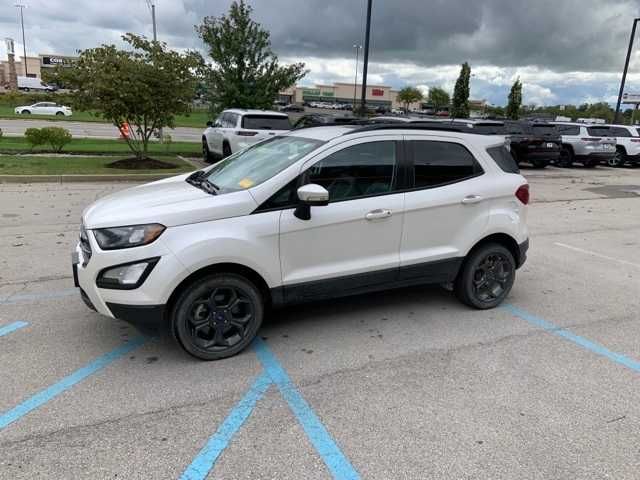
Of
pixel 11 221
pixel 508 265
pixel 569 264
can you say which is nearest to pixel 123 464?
pixel 508 265

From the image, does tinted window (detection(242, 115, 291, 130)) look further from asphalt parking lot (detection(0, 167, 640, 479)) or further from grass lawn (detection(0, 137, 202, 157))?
asphalt parking lot (detection(0, 167, 640, 479))

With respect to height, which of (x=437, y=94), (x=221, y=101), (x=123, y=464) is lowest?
(x=123, y=464)

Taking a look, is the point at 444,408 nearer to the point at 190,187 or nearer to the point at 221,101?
the point at 190,187

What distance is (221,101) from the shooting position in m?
17.3

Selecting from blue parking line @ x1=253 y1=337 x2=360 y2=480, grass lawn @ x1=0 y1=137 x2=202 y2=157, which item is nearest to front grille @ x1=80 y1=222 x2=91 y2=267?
blue parking line @ x1=253 y1=337 x2=360 y2=480

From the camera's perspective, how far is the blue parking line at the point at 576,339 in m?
3.86

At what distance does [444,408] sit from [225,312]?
167 cm

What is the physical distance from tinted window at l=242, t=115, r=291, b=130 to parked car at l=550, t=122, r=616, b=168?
38.0 feet

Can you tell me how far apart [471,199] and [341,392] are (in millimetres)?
2191

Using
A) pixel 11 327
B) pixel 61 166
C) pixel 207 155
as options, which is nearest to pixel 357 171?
pixel 11 327

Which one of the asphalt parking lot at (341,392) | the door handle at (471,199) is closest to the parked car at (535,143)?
the asphalt parking lot at (341,392)

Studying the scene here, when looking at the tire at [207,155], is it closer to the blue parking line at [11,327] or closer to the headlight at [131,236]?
the blue parking line at [11,327]

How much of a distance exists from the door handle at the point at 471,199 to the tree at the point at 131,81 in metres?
10.2

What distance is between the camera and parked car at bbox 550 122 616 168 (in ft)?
63.8
